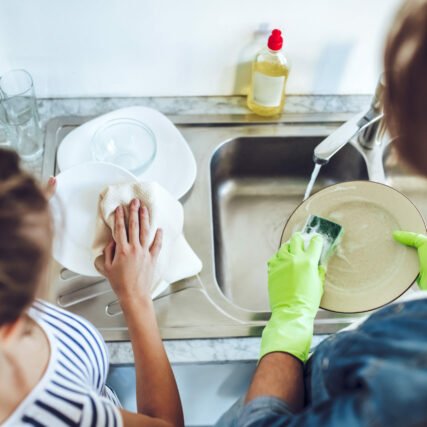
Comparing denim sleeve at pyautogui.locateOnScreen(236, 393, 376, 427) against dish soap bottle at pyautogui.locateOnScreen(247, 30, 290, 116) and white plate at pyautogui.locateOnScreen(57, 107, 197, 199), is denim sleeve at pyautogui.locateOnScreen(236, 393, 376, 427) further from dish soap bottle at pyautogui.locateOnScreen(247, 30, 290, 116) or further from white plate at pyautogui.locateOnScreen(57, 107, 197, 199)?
dish soap bottle at pyautogui.locateOnScreen(247, 30, 290, 116)

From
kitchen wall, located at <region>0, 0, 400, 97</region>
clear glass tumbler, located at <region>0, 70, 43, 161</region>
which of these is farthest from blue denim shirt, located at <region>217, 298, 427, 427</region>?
clear glass tumbler, located at <region>0, 70, 43, 161</region>

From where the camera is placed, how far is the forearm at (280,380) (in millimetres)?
669

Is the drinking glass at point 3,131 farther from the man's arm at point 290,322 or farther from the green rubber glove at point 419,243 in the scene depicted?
the green rubber glove at point 419,243

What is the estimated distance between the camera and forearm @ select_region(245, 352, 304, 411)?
0.67 m

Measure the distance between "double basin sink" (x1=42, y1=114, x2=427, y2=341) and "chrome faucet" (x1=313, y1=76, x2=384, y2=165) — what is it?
0.14ft

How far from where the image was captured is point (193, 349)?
0.85 m

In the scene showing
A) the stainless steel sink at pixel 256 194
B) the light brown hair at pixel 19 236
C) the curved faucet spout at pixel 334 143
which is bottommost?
the stainless steel sink at pixel 256 194

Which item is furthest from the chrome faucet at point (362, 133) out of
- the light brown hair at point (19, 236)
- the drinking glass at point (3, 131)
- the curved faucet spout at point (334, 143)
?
the drinking glass at point (3, 131)

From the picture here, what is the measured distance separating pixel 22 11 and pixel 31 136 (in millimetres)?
278

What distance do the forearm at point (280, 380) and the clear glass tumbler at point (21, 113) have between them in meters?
0.74

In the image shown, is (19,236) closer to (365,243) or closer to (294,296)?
(294,296)

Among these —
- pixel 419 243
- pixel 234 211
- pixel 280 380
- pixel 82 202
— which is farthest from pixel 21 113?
pixel 419 243

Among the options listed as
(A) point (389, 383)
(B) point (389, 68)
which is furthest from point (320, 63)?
(A) point (389, 383)

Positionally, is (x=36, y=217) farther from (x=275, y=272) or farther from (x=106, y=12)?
(x=106, y=12)
